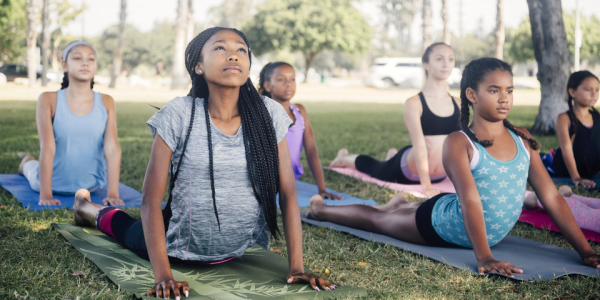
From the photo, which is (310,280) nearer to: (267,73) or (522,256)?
(522,256)

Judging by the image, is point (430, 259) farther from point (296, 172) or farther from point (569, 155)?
point (569, 155)

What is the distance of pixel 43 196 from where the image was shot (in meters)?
5.27

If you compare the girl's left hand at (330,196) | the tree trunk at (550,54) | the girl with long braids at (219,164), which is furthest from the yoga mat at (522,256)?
the tree trunk at (550,54)

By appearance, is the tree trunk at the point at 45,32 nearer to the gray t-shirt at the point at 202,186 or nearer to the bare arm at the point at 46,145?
the bare arm at the point at 46,145

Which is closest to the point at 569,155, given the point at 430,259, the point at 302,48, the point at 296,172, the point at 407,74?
the point at 296,172

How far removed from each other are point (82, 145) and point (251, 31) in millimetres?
44258

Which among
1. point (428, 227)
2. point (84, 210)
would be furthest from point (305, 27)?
point (428, 227)

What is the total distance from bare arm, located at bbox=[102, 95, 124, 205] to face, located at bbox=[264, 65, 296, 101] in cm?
159

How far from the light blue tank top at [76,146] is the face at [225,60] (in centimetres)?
299

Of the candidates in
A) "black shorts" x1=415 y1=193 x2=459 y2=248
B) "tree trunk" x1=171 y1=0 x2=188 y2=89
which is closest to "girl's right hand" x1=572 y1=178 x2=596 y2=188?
"black shorts" x1=415 y1=193 x2=459 y2=248

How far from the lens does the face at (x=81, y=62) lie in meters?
5.43

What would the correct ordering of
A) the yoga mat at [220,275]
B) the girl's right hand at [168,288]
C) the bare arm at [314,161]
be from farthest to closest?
the bare arm at [314,161] < the yoga mat at [220,275] < the girl's right hand at [168,288]

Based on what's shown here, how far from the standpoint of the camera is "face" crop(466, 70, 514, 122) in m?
3.51

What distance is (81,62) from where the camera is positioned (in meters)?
5.45
